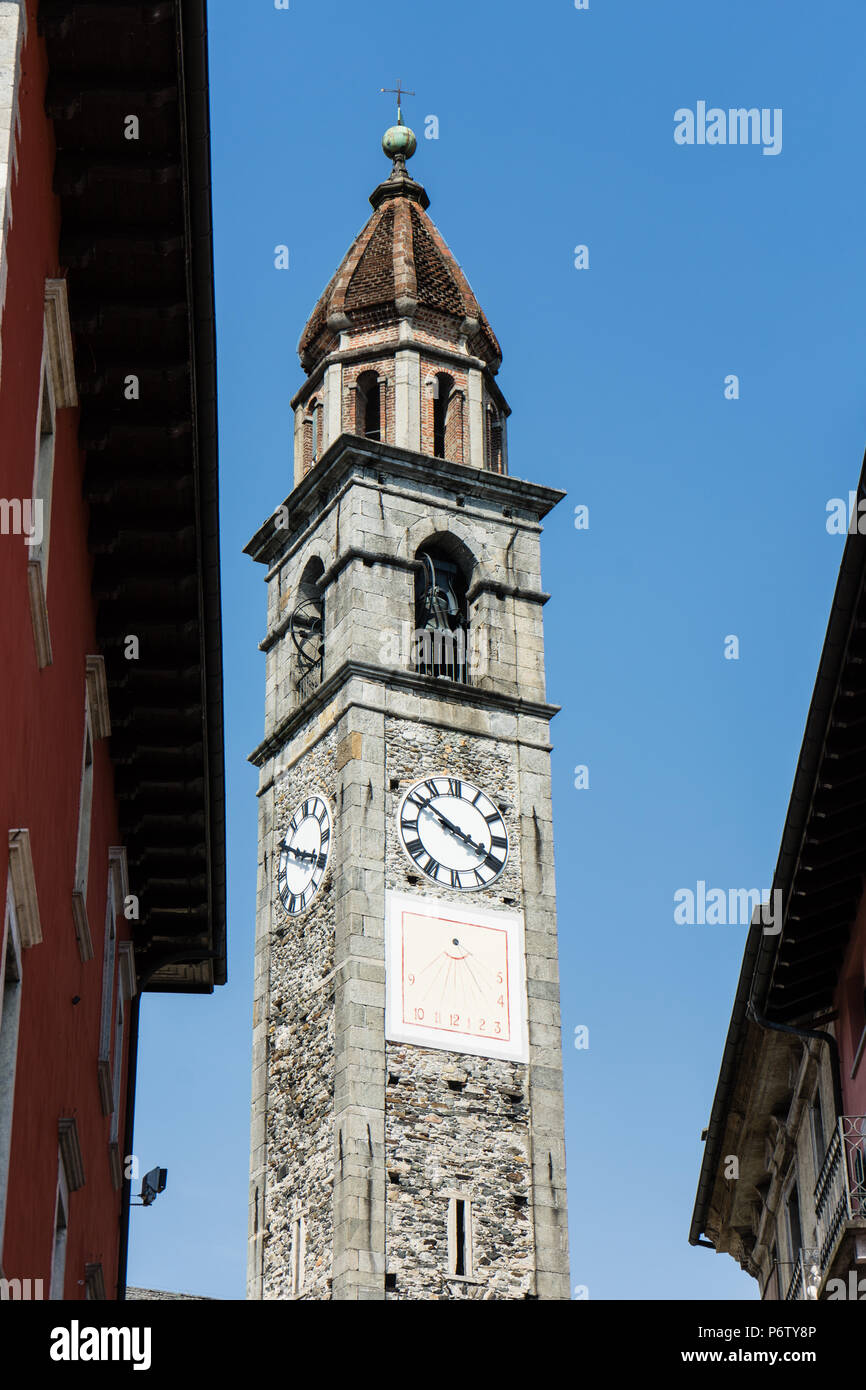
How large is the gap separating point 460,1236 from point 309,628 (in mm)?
12924

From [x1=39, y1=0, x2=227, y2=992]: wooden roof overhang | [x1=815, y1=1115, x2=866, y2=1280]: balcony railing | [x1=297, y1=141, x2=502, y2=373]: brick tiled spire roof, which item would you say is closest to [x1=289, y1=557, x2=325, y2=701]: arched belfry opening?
[x1=297, y1=141, x2=502, y2=373]: brick tiled spire roof

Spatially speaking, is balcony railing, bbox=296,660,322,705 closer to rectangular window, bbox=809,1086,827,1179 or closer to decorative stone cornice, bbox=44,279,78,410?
rectangular window, bbox=809,1086,827,1179

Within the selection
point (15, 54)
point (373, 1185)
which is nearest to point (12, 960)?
point (15, 54)

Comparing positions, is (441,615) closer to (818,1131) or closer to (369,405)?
(369,405)

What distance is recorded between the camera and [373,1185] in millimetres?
35531

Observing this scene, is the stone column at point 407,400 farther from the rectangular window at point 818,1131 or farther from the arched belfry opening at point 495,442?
the rectangular window at point 818,1131

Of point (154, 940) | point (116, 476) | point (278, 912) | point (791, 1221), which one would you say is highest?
point (278, 912)

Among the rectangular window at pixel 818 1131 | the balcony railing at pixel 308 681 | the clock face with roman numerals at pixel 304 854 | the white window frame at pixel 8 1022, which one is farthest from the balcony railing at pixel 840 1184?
the balcony railing at pixel 308 681

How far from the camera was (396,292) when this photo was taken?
153 feet

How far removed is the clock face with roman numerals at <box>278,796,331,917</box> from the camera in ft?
131

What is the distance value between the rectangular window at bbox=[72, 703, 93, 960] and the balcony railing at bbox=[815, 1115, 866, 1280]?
627cm

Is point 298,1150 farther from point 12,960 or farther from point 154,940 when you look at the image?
point 12,960

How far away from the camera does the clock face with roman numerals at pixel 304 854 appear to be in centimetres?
3987
